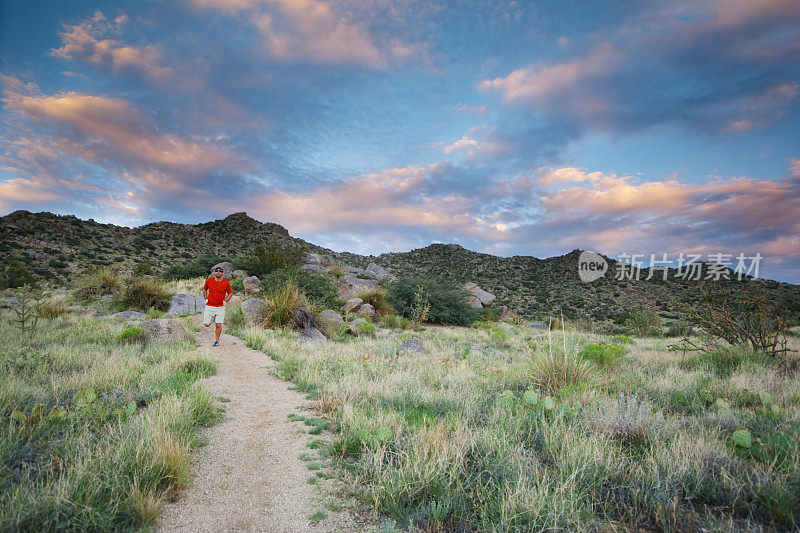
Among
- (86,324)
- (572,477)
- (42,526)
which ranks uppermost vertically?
(572,477)

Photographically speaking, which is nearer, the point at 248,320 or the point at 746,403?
the point at 746,403

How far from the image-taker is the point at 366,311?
16.6m

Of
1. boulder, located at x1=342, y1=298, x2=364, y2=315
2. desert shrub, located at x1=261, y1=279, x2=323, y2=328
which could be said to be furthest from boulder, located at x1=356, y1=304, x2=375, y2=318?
desert shrub, located at x1=261, y1=279, x2=323, y2=328

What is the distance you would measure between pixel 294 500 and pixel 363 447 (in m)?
0.80

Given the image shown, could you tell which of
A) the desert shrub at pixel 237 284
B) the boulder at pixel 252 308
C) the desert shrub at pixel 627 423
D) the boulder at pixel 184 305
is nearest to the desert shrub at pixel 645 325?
the desert shrub at pixel 627 423

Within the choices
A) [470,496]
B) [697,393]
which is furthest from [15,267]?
[697,393]

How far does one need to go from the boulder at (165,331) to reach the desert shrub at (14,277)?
17.4m

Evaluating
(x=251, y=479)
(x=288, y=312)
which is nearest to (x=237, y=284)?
(x=288, y=312)

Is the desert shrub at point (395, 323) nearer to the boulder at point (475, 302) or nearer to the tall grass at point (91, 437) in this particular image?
the tall grass at point (91, 437)

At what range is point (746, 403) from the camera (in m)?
4.52

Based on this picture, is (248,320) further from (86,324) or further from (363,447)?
(363,447)

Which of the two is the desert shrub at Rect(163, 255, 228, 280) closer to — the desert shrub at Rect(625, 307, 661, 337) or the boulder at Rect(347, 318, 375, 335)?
the boulder at Rect(347, 318, 375, 335)

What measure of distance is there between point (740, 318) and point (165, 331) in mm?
13813

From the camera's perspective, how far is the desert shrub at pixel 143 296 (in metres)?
14.2
